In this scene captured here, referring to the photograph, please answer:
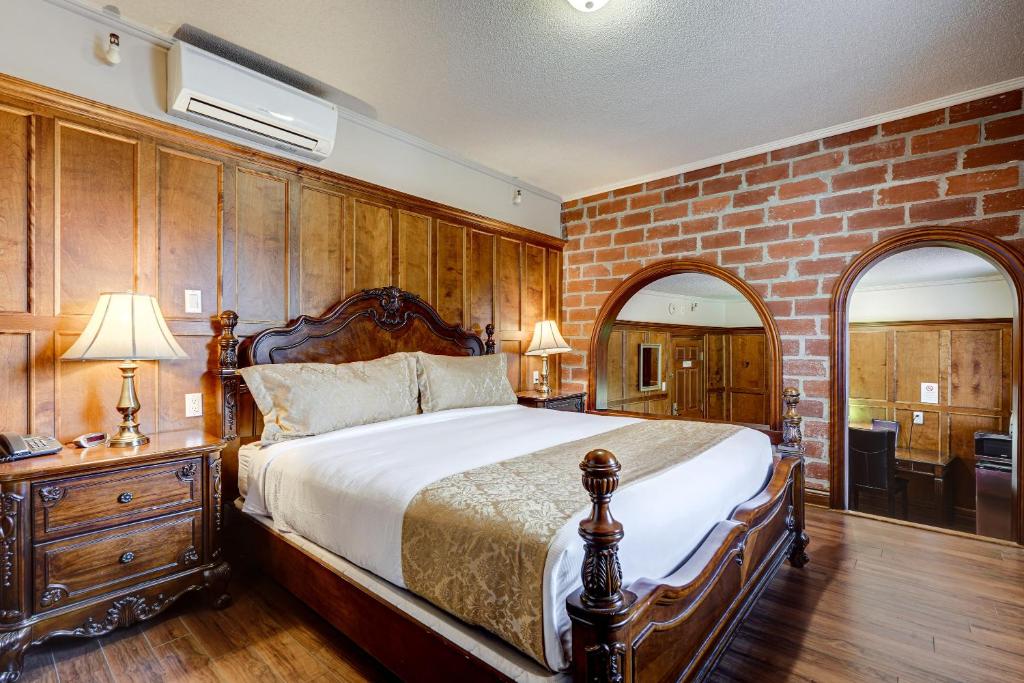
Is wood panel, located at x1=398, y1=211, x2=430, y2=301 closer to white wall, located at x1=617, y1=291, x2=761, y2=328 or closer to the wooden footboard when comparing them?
the wooden footboard

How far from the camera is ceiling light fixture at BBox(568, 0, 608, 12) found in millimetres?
2144

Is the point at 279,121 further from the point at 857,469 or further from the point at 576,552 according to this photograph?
the point at 857,469

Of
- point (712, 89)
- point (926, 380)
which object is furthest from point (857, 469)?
point (712, 89)

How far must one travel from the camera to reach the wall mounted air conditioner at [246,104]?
7.77 feet

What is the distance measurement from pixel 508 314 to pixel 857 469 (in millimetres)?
3969

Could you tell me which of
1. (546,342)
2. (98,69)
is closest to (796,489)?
(546,342)

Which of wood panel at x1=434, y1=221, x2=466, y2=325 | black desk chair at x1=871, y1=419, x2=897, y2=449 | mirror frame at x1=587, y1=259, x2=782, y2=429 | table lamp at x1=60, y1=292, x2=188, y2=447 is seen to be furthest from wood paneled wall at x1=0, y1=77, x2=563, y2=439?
black desk chair at x1=871, y1=419, x2=897, y2=449

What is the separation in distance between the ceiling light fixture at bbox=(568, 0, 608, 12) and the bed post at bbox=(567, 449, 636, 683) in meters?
2.02

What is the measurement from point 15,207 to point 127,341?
745 mm

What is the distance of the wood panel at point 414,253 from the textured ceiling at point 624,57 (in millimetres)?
618

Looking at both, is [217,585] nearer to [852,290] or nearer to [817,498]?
[817,498]

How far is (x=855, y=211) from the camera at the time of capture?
3391mm

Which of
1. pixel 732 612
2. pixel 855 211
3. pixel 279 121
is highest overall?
pixel 279 121

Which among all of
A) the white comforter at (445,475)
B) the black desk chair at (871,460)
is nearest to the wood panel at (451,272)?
the white comforter at (445,475)
